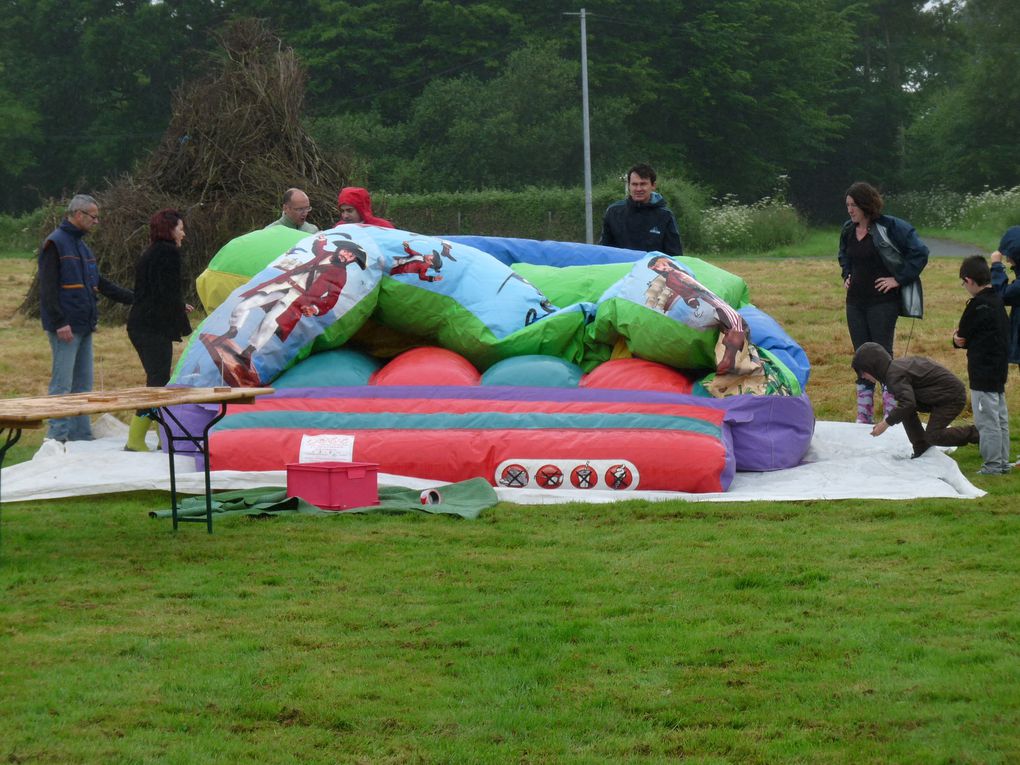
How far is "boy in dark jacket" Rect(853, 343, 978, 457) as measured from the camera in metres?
7.67

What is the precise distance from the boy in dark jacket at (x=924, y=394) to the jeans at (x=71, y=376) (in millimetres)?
4457

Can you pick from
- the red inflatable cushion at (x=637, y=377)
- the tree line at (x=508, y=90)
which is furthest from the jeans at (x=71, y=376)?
the tree line at (x=508, y=90)

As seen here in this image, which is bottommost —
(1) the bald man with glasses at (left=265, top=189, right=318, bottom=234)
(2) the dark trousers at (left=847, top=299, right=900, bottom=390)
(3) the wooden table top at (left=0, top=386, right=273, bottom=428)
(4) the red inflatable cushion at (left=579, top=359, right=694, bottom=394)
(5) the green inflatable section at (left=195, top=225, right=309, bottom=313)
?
(4) the red inflatable cushion at (left=579, top=359, right=694, bottom=394)

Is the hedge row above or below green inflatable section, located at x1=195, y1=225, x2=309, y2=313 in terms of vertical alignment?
below

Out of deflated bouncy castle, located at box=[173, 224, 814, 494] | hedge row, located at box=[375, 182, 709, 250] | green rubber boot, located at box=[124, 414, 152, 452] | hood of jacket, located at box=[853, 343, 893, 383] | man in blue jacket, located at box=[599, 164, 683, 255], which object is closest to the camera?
deflated bouncy castle, located at box=[173, 224, 814, 494]

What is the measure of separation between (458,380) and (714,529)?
6.45 ft

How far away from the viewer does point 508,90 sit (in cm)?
3750

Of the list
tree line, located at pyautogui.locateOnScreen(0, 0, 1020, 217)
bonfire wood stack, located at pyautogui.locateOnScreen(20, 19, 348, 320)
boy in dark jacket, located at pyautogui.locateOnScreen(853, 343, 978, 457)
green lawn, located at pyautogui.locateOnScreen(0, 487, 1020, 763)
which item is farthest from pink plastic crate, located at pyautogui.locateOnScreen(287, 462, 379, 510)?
tree line, located at pyautogui.locateOnScreen(0, 0, 1020, 217)

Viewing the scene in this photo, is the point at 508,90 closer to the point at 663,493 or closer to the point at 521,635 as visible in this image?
the point at 663,493

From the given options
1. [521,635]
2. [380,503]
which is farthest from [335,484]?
[521,635]

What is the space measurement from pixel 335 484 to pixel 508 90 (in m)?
31.7

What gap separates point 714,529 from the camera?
246 inches

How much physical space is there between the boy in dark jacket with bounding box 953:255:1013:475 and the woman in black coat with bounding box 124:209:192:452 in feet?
14.5

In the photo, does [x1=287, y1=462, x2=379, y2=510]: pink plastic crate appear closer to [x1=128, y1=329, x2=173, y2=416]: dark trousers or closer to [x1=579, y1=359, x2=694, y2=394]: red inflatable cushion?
[x1=579, y1=359, x2=694, y2=394]: red inflatable cushion
